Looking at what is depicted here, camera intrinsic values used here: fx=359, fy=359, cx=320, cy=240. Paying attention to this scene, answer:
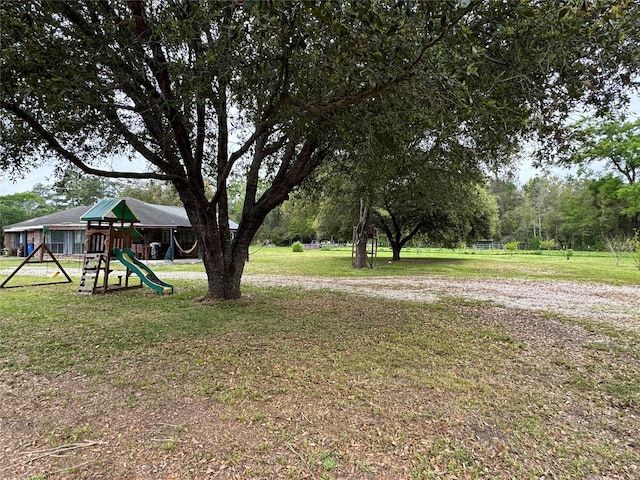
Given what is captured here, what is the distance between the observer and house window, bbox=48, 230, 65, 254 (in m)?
19.5

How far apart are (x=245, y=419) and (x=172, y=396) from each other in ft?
2.44

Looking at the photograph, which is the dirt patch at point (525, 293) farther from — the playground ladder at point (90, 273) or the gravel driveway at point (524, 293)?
the playground ladder at point (90, 273)

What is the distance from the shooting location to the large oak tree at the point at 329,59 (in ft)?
9.59

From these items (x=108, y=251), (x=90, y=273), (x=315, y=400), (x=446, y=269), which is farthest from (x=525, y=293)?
(x=90, y=273)

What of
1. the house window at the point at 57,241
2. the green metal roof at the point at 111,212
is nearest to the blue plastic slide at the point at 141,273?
the green metal roof at the point at 111,212

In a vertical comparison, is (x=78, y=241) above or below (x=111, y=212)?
below

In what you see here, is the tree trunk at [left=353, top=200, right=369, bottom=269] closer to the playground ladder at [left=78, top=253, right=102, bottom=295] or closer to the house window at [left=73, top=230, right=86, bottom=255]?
the playground ladder at [left=78, top=253, right=102, bottom=295]

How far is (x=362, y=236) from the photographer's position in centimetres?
Answer: 1502

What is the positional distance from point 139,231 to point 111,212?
1123 centimetres

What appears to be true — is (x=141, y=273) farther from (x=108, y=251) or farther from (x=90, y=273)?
(x=90, y=273)

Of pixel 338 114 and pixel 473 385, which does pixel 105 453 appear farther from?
pixel 338 114

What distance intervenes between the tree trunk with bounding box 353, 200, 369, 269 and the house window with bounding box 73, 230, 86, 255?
1473 centimetres

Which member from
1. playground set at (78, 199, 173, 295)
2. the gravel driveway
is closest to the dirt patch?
the gravel driveway

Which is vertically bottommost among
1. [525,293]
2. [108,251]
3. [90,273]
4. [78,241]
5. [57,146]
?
[525,293]
